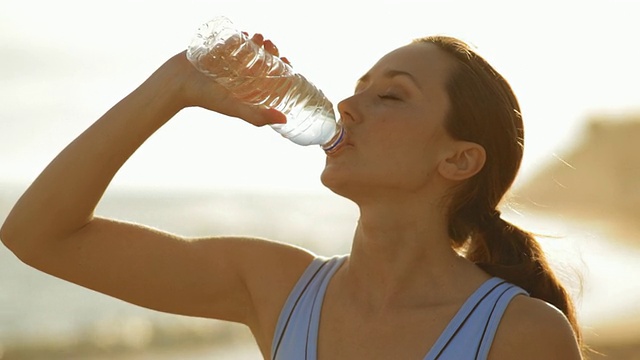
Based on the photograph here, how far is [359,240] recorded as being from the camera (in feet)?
11.0

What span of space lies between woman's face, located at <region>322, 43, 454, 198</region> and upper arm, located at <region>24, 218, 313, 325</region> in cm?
38

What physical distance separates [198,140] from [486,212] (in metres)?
18.5

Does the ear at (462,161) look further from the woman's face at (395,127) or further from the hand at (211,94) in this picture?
the hand at (211,94)

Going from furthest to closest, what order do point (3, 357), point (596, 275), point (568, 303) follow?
point (596, 275) < point (3, 357) < point (568, 303)

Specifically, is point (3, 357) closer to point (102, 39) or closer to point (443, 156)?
point (443, 156)

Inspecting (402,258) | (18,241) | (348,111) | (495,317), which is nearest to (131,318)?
(18,241)

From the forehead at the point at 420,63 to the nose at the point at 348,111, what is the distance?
164 mm

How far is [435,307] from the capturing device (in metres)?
3.22

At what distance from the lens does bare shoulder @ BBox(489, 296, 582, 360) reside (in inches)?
117

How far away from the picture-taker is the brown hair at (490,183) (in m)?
3.35

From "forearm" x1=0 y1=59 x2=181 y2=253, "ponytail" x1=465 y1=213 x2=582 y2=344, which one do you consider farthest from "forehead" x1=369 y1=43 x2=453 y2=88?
"forearm" x1=0 y1=59 x2=181 y2=253

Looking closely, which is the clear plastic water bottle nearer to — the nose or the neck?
the nose

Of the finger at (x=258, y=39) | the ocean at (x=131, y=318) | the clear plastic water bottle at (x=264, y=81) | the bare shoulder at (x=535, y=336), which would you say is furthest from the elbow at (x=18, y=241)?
the ocean at (x=131, y=318)

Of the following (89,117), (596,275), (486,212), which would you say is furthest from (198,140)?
(486,212)
